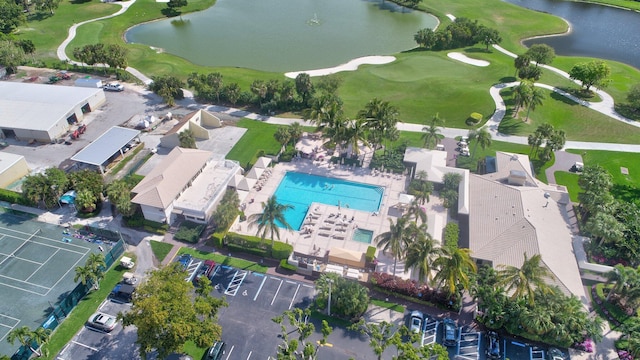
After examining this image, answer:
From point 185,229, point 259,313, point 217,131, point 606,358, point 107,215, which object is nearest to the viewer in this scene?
point 606,358

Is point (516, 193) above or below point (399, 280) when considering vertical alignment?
above

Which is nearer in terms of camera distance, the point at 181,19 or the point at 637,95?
the point at 637,95

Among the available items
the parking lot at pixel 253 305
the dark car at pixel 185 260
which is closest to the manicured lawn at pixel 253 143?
the dark car at pixel 185 260

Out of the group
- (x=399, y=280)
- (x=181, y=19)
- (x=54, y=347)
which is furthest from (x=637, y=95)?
(x=181, y=19)

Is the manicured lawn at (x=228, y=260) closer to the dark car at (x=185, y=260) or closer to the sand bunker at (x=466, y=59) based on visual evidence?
the dark car at (x=185, y=260)

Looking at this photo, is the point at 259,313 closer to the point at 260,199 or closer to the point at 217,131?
the point at 260,199

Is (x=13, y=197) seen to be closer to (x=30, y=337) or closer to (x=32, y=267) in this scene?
(x=32, y=267)
